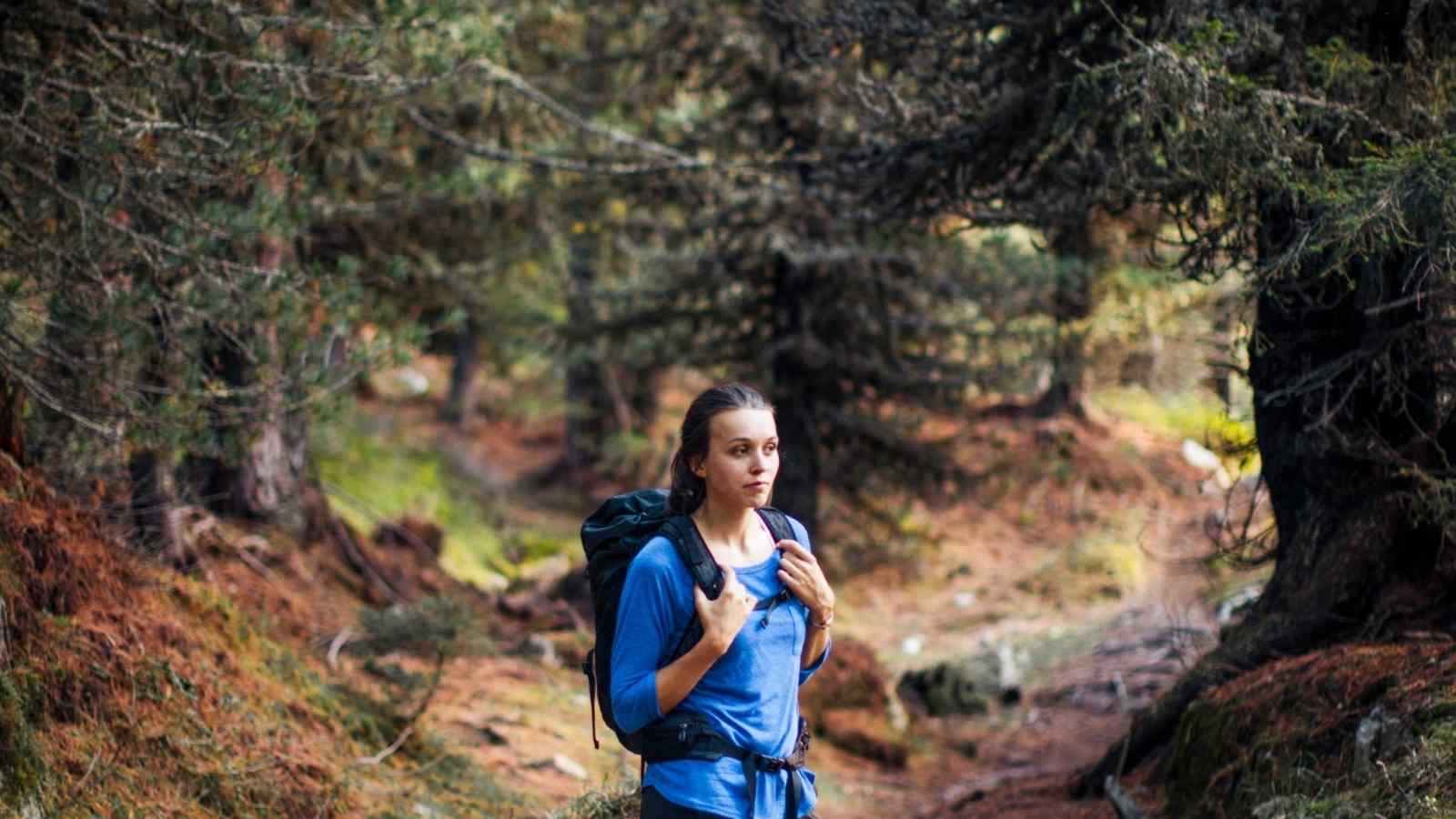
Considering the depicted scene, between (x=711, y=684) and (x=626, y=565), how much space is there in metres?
0.43

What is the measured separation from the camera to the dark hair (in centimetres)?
399

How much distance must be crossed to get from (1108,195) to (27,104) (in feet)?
19.1

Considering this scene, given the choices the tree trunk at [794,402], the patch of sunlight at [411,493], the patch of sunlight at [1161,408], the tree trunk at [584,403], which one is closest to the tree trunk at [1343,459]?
the tree trunk at [794,402]

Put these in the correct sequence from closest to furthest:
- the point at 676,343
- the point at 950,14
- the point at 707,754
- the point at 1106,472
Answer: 1. the point at 707,754
2. the point at 950,14
3. the point at 676,343
4. the point at 1106,472

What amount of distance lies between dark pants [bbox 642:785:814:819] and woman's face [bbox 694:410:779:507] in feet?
2.87

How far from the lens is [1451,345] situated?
6363 mm

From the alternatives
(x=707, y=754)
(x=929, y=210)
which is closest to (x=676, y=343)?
(x=929, y=210)

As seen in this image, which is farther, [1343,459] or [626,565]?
[1343,459]

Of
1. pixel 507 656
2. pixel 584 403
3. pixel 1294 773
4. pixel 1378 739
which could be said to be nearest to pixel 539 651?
pixel 507 656

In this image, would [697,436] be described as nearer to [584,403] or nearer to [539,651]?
[539,651]

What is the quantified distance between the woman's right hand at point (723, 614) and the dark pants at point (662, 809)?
46 centimetres

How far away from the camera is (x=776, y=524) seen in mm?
4188

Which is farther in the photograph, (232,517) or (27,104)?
(232,517)

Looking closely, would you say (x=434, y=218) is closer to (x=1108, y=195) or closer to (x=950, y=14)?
(x=950, y=14)
